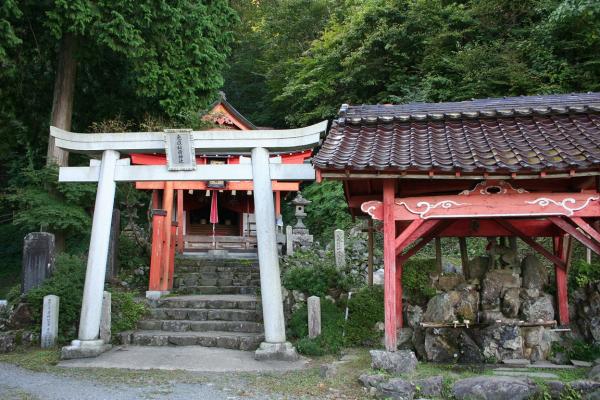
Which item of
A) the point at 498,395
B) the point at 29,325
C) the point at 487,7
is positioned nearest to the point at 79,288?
the point at 29,325

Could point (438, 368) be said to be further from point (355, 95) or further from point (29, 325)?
point (355, 95)

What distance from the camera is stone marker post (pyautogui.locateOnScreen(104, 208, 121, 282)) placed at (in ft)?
44.7

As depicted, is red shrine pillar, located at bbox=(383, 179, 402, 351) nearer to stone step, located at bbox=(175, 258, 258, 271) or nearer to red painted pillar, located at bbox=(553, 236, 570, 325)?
red painted pillar, located at bbox=(553, 236, 570, 325)

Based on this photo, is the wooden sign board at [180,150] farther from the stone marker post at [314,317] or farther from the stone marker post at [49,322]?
the stone marker post at [49,322]

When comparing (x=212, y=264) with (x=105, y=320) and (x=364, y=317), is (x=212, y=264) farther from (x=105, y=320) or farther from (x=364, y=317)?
(x=364, y=317)

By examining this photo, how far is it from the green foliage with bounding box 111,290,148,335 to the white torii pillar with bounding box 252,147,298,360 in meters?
3.36

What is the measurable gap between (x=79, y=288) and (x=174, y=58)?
6558 millimetres

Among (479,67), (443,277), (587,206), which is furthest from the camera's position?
(479,67)

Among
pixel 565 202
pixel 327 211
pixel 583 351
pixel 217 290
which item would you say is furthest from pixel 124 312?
pixel 327 211

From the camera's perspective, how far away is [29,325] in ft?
32.9

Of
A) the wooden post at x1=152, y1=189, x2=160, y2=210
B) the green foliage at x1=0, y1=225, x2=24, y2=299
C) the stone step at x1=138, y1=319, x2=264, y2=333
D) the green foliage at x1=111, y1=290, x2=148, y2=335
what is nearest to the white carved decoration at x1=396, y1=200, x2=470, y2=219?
the stone step at x1=138, y1=319, x2=264, y2=333

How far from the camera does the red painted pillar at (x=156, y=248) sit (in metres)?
12.5

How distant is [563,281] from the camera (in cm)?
889

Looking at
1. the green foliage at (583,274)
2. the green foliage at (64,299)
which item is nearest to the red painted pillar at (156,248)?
the green foliage at (64,299)
